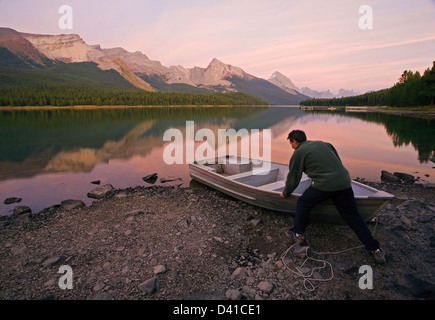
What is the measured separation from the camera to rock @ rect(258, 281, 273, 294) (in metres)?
4.92

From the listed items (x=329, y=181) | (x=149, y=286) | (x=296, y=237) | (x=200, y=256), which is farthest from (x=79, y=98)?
(x=329, y=181)

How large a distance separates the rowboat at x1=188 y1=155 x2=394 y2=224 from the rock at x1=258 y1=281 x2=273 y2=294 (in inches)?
105

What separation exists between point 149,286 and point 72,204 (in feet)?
22.9

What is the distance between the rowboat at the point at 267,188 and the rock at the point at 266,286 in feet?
8.79

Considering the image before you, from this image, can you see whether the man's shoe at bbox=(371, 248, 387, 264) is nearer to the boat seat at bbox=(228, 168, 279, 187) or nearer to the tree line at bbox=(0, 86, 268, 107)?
the boat seat at bbox=(228, 168, 279, 187)

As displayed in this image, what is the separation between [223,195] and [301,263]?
5.51 m

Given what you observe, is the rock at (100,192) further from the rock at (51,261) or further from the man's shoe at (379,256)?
the man's shoe at (379,256)

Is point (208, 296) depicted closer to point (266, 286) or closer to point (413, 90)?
point (266, 286)

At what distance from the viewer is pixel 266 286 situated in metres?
5.01

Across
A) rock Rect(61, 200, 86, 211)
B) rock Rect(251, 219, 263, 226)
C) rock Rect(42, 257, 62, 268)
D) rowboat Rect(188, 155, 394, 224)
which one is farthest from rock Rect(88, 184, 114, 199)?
rock Rect(251, 219, 263, 226)
